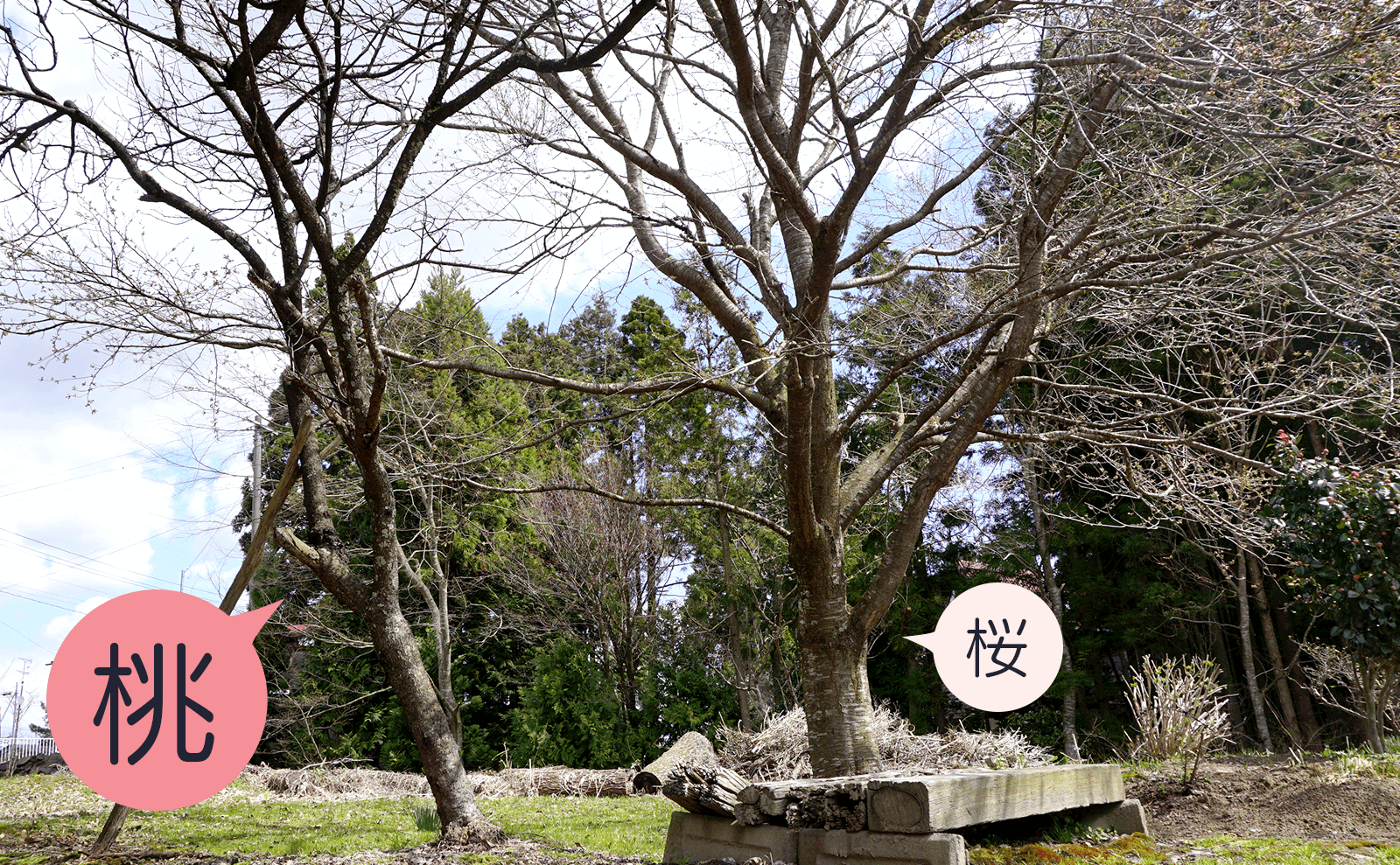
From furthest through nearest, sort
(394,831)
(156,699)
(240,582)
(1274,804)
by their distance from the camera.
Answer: (394,831)
(1274,804)
(240,582)
(156,699)

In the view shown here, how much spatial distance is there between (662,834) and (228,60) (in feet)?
19.4

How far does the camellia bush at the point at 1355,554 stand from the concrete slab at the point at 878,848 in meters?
4.53

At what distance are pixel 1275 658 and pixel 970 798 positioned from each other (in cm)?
1070

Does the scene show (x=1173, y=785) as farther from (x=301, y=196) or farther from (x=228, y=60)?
(x=228, y=60)

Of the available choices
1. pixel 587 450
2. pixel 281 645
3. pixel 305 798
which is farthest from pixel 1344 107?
pixel 281 645

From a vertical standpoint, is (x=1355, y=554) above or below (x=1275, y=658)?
above

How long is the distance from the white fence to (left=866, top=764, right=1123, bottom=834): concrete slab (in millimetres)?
14096

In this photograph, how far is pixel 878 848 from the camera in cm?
353

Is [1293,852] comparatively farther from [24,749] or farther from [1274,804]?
[24,749]

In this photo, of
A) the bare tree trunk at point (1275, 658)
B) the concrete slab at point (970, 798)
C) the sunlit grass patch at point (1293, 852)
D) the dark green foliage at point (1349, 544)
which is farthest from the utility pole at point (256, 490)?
the bare tree trunk at point (1275, 658)

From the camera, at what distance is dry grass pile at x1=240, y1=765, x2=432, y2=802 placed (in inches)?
385

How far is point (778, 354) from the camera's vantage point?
454 cm

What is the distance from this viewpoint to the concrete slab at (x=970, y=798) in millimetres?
3453

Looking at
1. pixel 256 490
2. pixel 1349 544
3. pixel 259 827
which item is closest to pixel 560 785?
pixel 259 827
